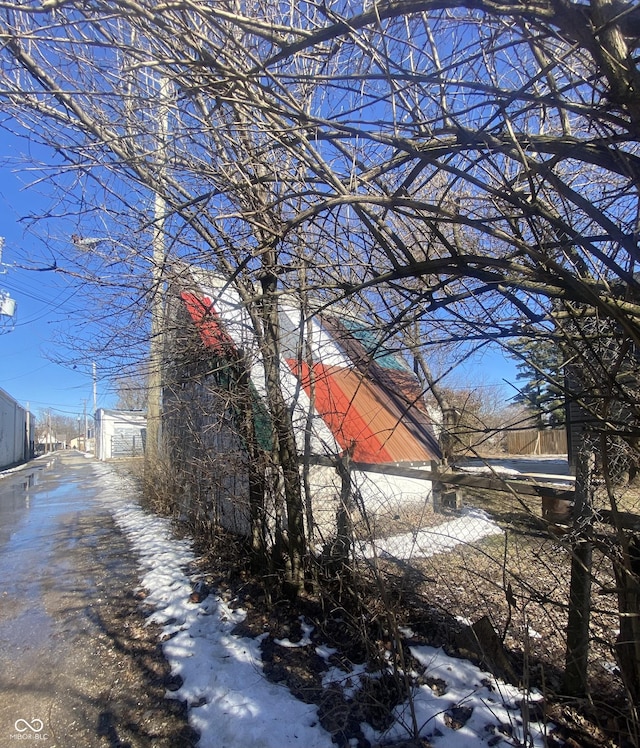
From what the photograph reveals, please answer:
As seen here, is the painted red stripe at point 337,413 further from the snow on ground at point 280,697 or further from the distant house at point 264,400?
the snow on ground at point 280,697

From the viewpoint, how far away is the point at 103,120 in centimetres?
403

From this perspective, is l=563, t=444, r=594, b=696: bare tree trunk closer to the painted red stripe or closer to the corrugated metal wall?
the painted red stripe

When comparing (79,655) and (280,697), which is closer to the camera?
(280,697)

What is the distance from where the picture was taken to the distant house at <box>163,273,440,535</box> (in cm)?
420

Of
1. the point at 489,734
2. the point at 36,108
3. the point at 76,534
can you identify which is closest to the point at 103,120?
the point at 36,108

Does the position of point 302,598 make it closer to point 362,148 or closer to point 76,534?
point 362,148

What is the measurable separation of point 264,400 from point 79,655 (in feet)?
8.26

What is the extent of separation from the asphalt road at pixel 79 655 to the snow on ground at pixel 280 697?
0.18 meters

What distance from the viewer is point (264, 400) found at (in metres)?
4.79

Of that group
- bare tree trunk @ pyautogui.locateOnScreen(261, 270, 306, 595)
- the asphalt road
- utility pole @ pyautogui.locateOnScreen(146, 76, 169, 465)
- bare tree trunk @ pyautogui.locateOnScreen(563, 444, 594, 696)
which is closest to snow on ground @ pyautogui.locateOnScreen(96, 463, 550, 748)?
the asphalt road

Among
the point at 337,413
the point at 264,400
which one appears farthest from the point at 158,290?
the point at 337,413

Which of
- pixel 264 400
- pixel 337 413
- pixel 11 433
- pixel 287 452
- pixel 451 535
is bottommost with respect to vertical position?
pixel 451 535

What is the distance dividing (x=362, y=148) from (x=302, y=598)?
3669 millimetres

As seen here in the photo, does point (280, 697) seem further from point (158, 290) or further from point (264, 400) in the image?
point (158, 290)
